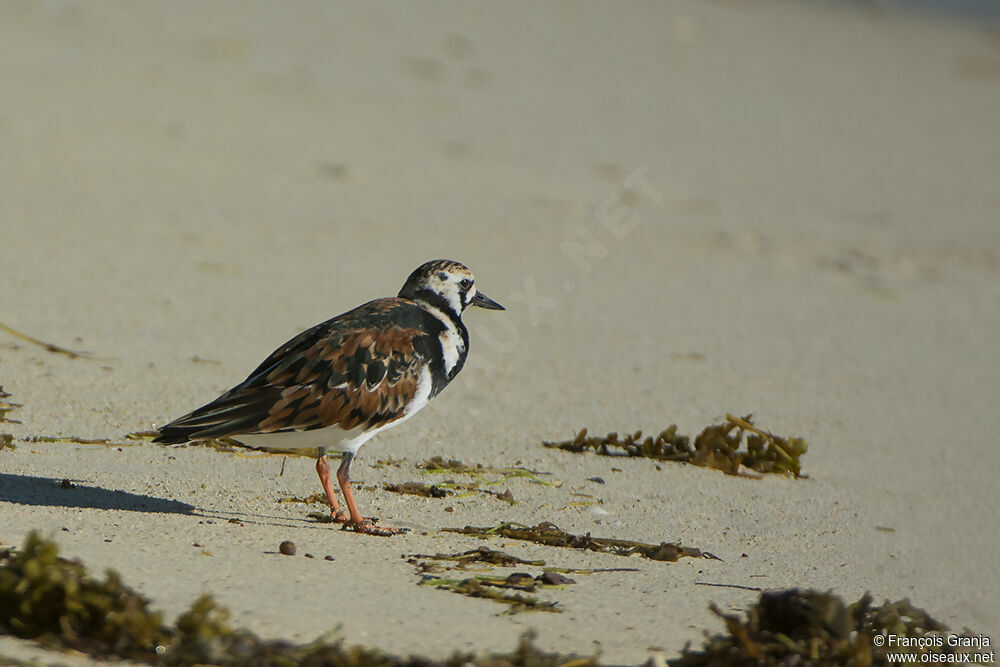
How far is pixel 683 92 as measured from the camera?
38.2 ft

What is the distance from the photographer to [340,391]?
382cm

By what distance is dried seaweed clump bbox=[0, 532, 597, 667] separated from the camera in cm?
268

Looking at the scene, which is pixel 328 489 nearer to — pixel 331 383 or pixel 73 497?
pixel 331 383

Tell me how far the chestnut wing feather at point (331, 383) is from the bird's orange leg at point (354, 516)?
0.52 ft

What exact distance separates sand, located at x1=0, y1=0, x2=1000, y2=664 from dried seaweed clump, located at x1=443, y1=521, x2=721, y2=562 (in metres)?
0.04

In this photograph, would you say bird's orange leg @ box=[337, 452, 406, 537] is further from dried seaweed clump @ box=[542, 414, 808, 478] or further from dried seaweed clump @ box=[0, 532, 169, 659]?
dried seaweed clump @ box=[542, 414, 808, 478]

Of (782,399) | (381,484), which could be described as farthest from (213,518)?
(782,399)

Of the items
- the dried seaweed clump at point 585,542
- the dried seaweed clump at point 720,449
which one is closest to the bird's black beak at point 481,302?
the dried seaweed clump at point 720,449

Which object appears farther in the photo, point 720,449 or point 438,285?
point 720,449

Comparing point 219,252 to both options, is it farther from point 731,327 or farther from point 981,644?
point 981,644

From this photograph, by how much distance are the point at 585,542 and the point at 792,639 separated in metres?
0.91

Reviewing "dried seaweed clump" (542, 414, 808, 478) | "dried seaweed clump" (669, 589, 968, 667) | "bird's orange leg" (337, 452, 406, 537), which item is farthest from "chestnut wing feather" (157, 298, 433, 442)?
"dried seaweed clump" (669, 589, 968, 667)

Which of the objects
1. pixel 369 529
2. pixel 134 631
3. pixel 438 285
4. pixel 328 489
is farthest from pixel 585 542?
pixel 134 631

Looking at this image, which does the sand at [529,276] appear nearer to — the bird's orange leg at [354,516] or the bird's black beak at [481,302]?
the bird's orange leg at [354,516]
